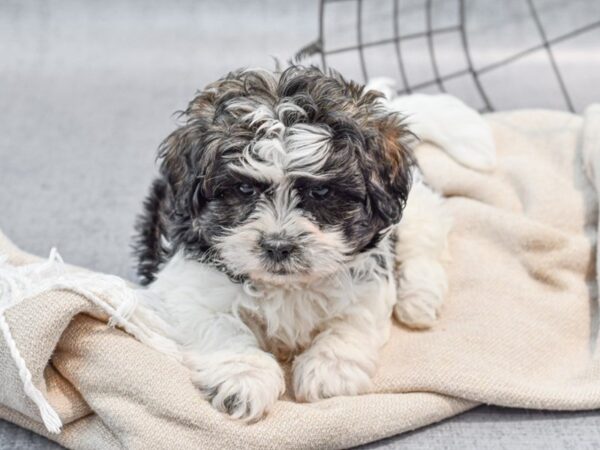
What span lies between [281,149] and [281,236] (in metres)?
0.24

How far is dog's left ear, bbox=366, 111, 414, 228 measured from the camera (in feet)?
8.61

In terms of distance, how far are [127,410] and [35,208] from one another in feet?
6.00

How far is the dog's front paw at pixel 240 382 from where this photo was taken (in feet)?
8.52

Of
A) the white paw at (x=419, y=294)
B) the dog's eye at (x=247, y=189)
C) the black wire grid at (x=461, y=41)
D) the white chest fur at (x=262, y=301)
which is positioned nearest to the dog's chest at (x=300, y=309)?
the white chest fur at (x=262, y=301)

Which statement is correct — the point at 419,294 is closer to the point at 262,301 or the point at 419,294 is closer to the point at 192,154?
the point at 262,301

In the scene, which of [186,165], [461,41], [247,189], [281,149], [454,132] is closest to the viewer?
[281,149]

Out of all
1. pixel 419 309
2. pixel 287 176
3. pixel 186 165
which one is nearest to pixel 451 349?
pixel 419 309

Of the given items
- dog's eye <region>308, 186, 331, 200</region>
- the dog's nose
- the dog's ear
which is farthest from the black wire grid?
the dog's nose

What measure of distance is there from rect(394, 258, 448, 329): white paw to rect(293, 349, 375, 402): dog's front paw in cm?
36

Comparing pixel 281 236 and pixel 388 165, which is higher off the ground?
pixel 388 165

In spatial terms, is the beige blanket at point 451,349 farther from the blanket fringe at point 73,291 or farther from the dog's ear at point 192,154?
the dog's ear at point 192,154

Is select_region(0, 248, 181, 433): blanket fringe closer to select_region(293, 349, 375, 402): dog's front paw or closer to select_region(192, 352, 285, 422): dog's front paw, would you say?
select_region(192, 352, 285, 422): dog's front paw

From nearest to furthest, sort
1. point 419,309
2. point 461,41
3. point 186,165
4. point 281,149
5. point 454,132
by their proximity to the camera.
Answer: point 281,149
point 186,165
point 419,309
point 454,132
point 461,41

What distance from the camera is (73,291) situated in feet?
→ 8.57
